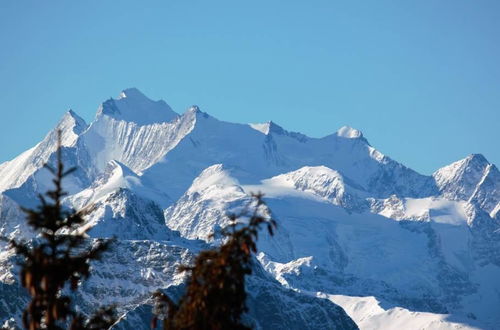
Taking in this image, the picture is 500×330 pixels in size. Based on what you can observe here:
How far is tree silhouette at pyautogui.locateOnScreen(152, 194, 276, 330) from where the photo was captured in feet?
156

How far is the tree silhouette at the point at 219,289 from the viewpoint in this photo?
1873 inches

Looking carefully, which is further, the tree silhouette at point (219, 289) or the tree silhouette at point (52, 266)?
the tree silhouette at point (219, 289)

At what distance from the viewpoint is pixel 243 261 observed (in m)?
48.3

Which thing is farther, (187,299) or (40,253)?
(187,299)

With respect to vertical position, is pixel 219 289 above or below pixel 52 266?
below

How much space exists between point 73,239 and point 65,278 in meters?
1.20

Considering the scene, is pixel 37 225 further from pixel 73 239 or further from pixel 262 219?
pixel 262 219

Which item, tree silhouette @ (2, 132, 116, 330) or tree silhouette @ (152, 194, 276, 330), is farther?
tree silhouette @ (152, 194, 276, 330)

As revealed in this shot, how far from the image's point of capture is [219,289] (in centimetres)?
4769

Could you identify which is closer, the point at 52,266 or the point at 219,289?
the point at 52,266

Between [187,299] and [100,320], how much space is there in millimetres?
3266

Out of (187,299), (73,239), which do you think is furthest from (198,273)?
(73,239)

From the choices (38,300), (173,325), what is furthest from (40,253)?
(173,325)

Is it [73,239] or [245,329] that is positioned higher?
[73,239]
